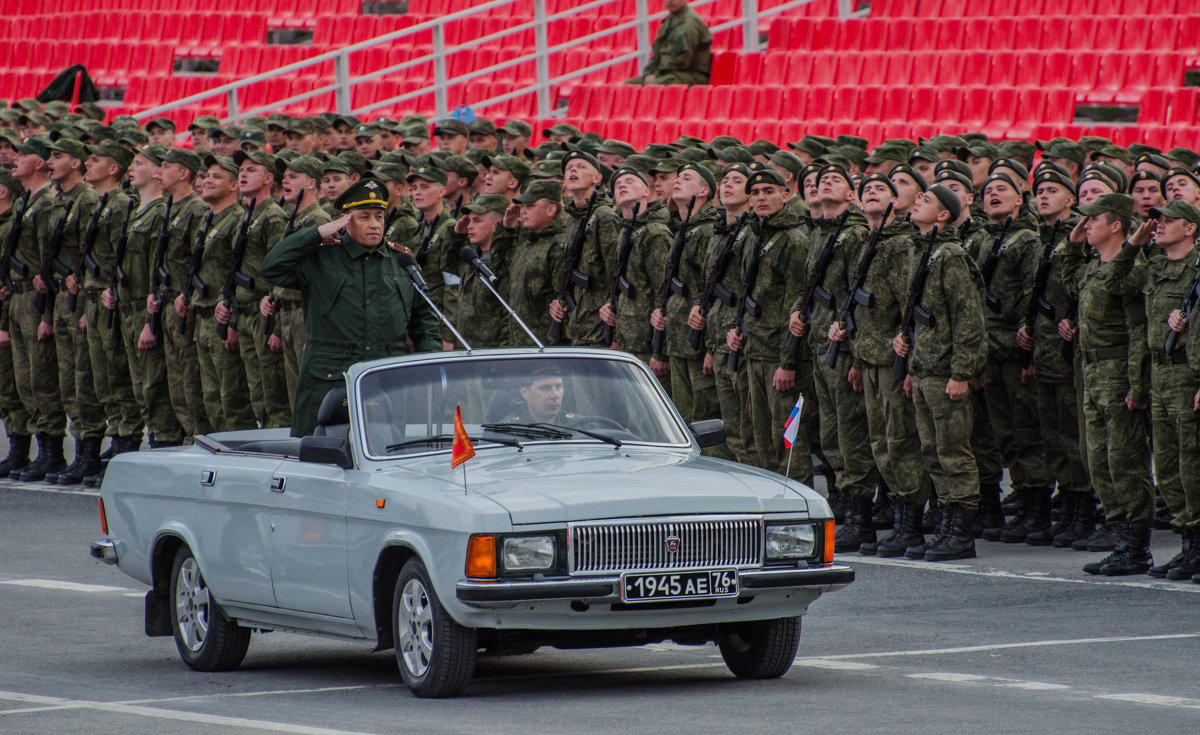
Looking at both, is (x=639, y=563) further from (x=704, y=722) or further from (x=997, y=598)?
(x=997, y=598)

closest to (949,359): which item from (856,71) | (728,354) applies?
(728,354)

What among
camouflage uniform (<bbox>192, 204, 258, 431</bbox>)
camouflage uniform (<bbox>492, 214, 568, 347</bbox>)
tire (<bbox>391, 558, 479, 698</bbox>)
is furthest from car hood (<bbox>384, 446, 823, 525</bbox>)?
camouflage uniform (<bbox>192, 204, 258, 431</bbox>)

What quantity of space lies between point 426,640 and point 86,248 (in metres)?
10.4

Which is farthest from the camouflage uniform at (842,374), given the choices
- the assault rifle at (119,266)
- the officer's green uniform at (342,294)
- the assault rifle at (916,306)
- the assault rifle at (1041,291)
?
the assault rifle at (119,266)

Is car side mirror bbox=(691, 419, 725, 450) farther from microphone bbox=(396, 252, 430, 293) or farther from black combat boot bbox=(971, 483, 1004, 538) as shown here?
black combat boot bbox=(971, 483, 1004, 538)

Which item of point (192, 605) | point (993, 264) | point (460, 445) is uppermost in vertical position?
point (993, 264)

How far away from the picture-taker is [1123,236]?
12.6m

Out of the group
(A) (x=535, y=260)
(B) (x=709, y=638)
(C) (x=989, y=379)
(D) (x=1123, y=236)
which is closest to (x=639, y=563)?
(B) (x=709, y=638)

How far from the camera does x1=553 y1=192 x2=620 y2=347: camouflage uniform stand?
15727mm

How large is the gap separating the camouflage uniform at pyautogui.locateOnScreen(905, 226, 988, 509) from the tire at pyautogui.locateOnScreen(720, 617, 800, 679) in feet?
14.7

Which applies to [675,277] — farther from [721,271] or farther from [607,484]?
[607,484]

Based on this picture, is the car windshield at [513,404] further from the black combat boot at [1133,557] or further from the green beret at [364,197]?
the black combat boot at [1133,557]

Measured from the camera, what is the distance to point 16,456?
1861 cm

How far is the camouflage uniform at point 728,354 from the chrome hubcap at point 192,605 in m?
5.70
